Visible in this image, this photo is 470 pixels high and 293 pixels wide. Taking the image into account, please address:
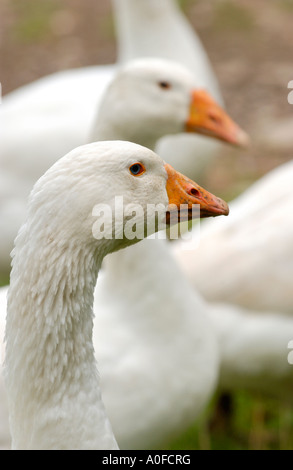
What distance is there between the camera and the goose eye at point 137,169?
71.5 inches

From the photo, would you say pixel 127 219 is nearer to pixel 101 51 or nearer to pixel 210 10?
pixel 101 51

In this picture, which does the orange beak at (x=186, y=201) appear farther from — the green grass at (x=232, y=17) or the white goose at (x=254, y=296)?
the green grass at (x=232, y=17)

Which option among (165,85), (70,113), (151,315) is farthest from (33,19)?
(151,315)

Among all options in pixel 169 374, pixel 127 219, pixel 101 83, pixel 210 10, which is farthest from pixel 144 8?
pixel 210 10

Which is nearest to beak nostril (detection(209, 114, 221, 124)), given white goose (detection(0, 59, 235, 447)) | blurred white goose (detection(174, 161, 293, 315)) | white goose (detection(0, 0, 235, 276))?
white goose (detection(0, 59, 235, 447))

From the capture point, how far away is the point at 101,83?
4961 mm

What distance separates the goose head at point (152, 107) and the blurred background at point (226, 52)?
3.01m

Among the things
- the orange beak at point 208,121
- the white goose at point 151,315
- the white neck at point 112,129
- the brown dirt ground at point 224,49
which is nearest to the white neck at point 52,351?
the white goose at point 151,315

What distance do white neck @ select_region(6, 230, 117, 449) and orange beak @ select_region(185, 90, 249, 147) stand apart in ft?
5.09

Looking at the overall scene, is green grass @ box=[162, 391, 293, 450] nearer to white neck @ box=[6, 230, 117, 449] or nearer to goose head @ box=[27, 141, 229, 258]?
white neck @ box=[6, 230, 117, 449]

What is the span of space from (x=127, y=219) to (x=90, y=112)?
2954mm

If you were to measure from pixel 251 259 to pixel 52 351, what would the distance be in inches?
79.5
